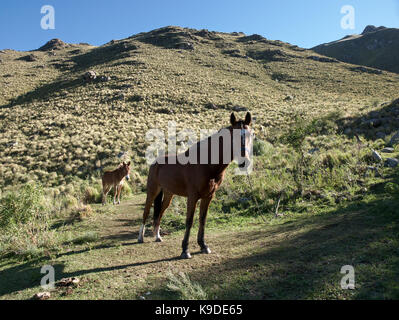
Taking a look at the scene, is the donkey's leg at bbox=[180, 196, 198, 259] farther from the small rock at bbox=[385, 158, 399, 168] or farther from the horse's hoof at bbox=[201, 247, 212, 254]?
the small rock at bbox=[385, 158, 399, 168]

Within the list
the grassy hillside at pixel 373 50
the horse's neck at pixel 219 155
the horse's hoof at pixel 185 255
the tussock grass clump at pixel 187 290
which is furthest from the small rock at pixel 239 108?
the grassy hillside at pixel 373 50

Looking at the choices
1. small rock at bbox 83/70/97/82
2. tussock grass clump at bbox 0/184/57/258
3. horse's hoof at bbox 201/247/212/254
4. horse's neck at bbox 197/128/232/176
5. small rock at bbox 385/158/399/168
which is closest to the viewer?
horse's neck at bbox 197/128/232/176

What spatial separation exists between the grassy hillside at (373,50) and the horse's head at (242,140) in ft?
350

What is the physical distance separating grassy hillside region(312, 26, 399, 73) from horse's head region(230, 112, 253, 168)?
106719 mm

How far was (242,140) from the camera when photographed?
4.26 meters

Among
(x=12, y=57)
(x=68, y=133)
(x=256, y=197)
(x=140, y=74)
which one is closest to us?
(x=256, y=197)

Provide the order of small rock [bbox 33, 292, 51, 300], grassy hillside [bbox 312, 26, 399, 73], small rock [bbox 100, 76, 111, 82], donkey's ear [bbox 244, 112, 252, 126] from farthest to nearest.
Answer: grassy hillside [bbox 312, 26, 399, 73] < small rock [bbox 100, 76, 111, 82] < donkey's ear [bbox 244, 112, 252, 126] < small rock [bbox 33, 292, 51, 300]

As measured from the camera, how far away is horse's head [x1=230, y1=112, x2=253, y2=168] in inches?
166

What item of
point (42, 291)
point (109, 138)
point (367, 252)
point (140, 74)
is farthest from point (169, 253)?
point (140, 74)

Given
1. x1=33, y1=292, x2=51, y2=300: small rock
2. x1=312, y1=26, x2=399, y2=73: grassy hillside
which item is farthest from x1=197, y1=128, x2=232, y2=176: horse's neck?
x1=312, y1=26, x2=399, y2=73: grassy hillside

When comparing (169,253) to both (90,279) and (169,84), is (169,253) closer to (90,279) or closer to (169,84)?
(90,279)

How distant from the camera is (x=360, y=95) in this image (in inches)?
1868

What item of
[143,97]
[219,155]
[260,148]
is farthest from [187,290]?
[143,97]

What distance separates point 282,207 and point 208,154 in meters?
4.23
